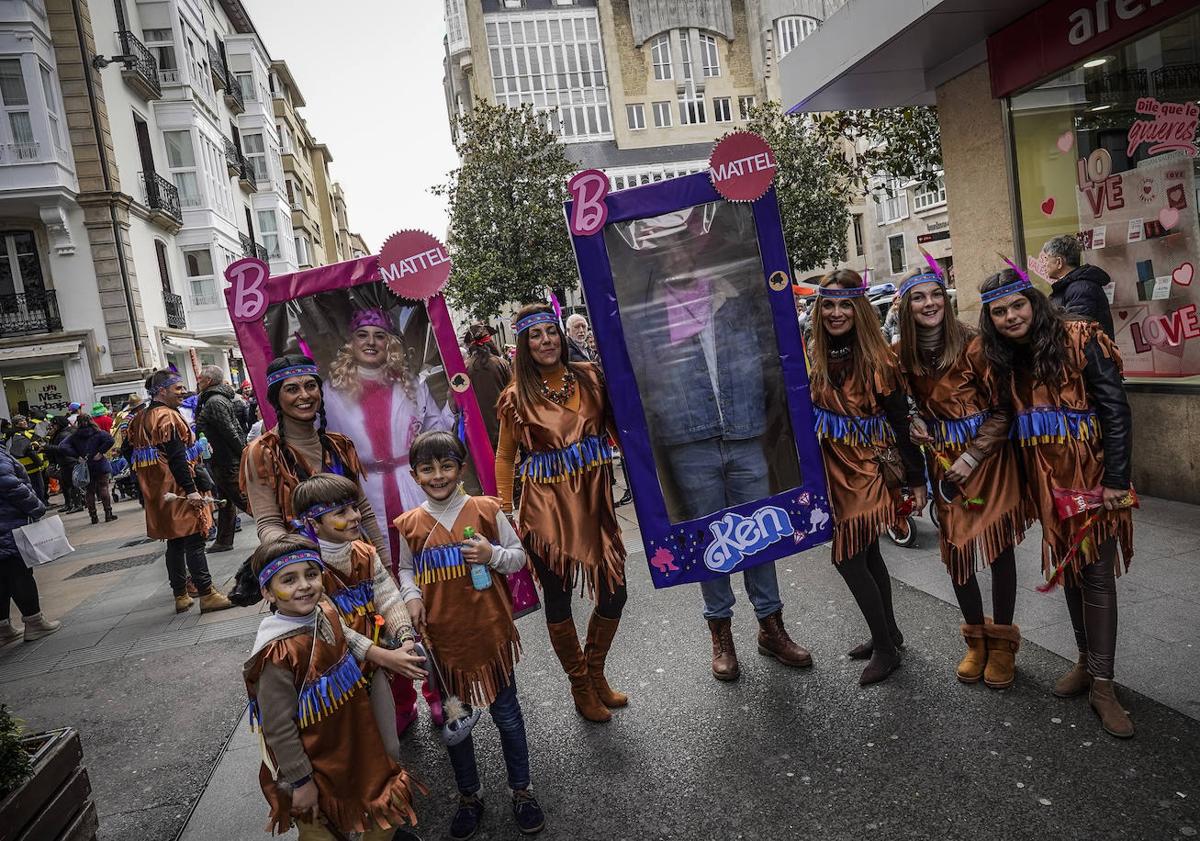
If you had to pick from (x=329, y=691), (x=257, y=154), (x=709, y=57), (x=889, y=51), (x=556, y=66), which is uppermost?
(x=709, y=57)

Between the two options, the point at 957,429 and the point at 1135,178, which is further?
the point at 1135,178

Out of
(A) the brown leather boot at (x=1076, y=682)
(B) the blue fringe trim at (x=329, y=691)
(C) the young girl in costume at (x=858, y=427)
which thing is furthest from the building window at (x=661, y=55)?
(B) the blue fringe trim at (x=329, y=691)

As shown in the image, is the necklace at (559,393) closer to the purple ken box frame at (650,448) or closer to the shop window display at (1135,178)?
the purple ken box frame at (650,448)

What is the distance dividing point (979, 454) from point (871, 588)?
773 millimetres

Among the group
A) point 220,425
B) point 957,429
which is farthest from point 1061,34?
point 220,425

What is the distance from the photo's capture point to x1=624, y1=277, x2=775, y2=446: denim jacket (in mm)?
3486

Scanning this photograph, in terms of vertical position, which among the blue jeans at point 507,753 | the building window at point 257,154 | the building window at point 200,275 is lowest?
the blue jeans at point 507,753

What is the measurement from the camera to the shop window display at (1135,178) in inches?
211

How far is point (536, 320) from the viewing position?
3326mm

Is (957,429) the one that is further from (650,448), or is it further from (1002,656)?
(650,448)

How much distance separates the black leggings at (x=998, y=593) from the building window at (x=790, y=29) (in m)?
52.6

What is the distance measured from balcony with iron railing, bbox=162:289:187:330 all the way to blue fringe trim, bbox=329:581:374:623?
21.1 m

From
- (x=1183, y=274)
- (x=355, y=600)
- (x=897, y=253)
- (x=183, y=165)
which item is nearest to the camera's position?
(x=355, y=600)

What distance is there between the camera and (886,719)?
3186 millimetres
